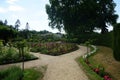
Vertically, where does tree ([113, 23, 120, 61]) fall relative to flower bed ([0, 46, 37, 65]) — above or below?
above

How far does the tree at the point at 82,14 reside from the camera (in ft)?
129

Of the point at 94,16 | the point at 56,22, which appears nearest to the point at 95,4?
the point at 94,16

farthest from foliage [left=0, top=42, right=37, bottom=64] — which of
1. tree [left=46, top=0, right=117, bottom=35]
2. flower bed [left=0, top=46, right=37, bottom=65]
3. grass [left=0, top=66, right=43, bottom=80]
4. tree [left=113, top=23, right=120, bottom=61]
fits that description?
tree [left=46, top=0, right=117, bottom=35]

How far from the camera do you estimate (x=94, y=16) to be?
40.8 metres

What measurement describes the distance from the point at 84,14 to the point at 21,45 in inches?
1126

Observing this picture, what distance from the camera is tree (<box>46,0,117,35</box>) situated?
39281 mm

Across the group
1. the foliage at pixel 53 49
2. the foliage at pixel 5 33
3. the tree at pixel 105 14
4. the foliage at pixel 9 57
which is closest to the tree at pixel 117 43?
the foliage at pixel 9 57

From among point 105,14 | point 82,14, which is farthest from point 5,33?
point 105,14

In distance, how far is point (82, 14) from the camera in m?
39.6

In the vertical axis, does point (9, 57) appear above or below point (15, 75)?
below

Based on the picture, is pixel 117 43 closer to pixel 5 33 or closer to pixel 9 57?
pixel 9 57

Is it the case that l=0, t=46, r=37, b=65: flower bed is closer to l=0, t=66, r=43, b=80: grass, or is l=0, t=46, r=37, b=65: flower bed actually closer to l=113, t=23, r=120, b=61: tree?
l=0, t=66, r=43, b=80: grass

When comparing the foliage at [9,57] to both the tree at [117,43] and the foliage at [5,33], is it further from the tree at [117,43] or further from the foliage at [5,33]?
the foliage at [5,33]

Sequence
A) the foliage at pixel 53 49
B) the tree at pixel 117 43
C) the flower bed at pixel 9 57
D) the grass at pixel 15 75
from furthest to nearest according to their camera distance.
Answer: the foliage at pixel 53 49
the flower bed at pixel 9 57
the tree at pixel 117 43
the grass at pixel 15 75
